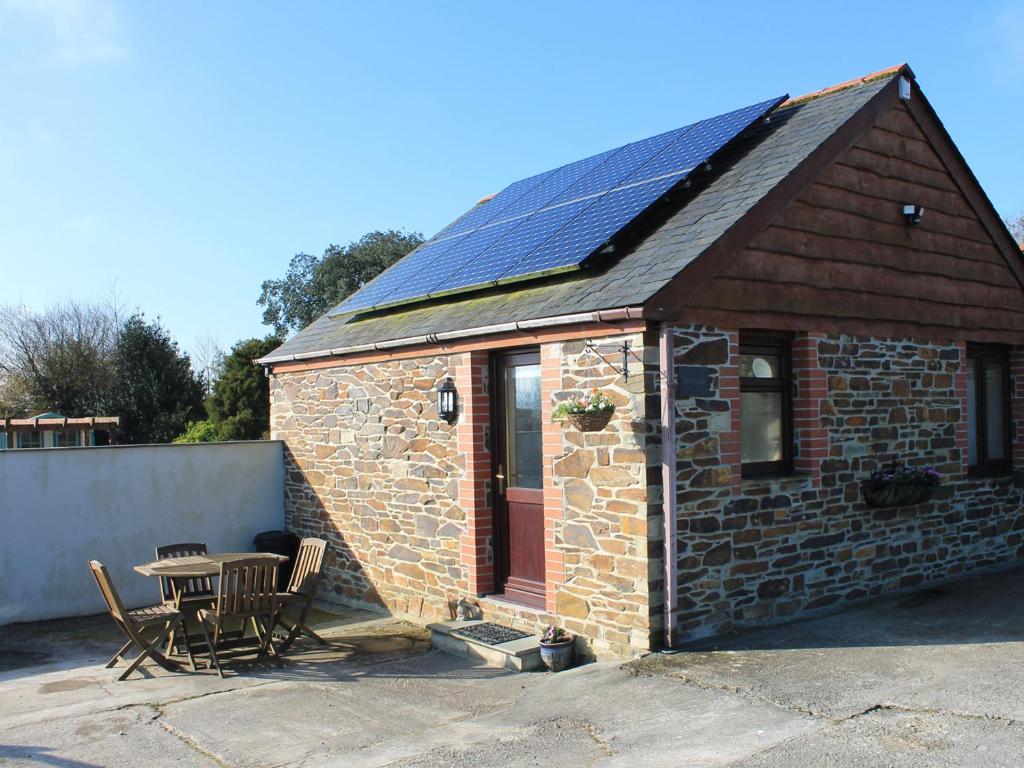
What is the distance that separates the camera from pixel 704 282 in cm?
752

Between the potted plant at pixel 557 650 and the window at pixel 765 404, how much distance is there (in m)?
2.22

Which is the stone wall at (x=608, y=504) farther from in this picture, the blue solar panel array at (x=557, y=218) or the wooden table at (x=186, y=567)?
the wooden table at (x=186, y=567)

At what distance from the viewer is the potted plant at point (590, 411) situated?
738 centimetres

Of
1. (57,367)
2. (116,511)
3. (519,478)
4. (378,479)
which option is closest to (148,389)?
(57,367)

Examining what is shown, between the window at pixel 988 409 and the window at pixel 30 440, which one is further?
the window at pixel 30 440

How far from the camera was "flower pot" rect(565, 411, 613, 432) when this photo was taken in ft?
24.3

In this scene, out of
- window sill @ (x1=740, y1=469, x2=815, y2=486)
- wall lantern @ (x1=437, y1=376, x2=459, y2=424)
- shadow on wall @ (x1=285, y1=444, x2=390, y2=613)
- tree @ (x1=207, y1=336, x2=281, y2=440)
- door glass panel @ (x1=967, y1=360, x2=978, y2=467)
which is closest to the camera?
window sill @ (x1=740, y1=469, x2=815, y2=486)

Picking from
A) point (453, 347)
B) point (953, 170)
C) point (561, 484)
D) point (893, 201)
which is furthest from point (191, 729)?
point (953, 170)

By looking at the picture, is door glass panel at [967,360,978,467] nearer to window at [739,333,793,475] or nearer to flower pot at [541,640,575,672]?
window at [739,333,793,475]

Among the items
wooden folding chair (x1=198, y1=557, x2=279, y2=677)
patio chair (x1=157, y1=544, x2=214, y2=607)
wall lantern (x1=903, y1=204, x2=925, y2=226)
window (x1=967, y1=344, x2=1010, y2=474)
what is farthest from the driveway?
wall lantern (x1=903, y1=204, x2=925, y2=226)

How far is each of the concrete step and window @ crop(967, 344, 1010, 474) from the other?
6094 millimetres

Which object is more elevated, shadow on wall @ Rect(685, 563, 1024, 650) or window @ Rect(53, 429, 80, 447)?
window @ Rect(53, 429, 80, 447)

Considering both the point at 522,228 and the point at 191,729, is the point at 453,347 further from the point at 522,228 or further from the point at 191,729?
the point at 191,729

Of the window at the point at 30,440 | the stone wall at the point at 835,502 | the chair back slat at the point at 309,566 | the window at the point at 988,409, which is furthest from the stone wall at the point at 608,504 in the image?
the window at the point at 30,440
